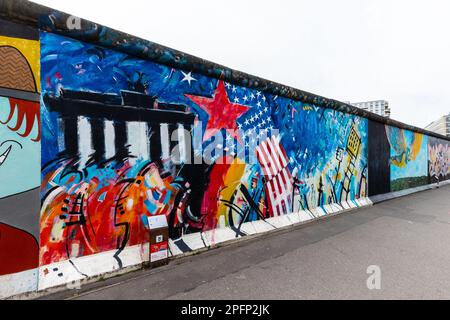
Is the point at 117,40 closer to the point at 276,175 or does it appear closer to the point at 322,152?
the point at 276,175

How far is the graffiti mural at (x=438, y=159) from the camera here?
14.1m

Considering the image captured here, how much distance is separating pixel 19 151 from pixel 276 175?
4548 mm

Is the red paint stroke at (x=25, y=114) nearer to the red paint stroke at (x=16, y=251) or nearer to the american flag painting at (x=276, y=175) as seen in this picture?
the red paint stroke at (x=16, y=251)

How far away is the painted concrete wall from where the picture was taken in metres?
2.59

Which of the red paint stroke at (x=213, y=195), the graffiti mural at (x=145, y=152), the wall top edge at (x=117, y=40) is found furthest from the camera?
the red paint stroke at (x=213, y=195)

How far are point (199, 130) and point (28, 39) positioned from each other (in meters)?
2.45

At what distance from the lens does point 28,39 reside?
2.63 meters

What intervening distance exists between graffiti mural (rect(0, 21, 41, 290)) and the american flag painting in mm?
3814

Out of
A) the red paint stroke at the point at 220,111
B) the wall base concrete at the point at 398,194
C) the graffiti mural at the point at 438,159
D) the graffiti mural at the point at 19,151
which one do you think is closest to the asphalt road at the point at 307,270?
the graffiti mural at the point at 19,151

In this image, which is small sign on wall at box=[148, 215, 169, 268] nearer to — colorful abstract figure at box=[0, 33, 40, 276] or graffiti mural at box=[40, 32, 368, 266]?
graffiti mural at box=[40, 32, 368, 266]

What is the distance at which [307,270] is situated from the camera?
3.29 metres

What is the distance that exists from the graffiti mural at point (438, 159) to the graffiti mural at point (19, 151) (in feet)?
59.4

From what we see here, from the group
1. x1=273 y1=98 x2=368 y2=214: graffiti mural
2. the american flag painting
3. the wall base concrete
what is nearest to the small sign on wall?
the american flag painting
